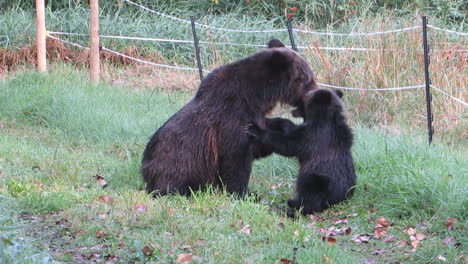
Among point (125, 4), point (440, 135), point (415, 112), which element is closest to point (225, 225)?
point (440, 135)

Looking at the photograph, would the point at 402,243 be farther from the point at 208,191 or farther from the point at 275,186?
the point at 275,186

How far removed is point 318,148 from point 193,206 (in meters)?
1.38

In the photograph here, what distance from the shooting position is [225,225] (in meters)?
5.31

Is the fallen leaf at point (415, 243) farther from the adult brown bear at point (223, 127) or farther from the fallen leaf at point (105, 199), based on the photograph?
the fallen leaf at point (105, 199)

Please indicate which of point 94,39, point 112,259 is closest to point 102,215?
point 112,259

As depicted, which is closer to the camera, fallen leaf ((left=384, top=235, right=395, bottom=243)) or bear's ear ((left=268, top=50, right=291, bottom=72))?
fallen leaf ((left=384, top=235, right=395, bottom=243))

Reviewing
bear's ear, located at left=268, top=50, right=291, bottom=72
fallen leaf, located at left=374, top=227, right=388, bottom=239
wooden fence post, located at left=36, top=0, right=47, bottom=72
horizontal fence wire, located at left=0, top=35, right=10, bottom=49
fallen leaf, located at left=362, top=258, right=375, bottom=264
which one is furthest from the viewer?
horizontal fence wire, located at left=0, top=35, right=10, bottom=49

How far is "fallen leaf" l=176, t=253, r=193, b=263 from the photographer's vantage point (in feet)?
14.7

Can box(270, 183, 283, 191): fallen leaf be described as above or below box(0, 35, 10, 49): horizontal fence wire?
below

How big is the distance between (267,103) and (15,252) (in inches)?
129

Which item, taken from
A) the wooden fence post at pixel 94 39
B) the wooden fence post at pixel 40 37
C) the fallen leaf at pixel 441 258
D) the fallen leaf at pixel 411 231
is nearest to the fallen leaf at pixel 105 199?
the fallen leaf at pixel 411 231

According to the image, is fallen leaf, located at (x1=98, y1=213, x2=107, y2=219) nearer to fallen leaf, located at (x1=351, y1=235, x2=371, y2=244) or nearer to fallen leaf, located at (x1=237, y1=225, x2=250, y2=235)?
fallen leaf, located at (x1=237, y1=225, x2=250, y2=235)

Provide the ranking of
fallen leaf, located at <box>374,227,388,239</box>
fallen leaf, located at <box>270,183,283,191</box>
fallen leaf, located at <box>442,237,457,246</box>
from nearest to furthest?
fallen leaf, located at <box>442,237,457,246</box>
fallen leaf, located at <box>374,227,388,239</box>
fallen leaf, located at <box>270,183,283,191</box>

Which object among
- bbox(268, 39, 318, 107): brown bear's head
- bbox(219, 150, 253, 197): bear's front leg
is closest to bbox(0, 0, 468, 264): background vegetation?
bbox(219, 150, 253, 197): bear's front leg
